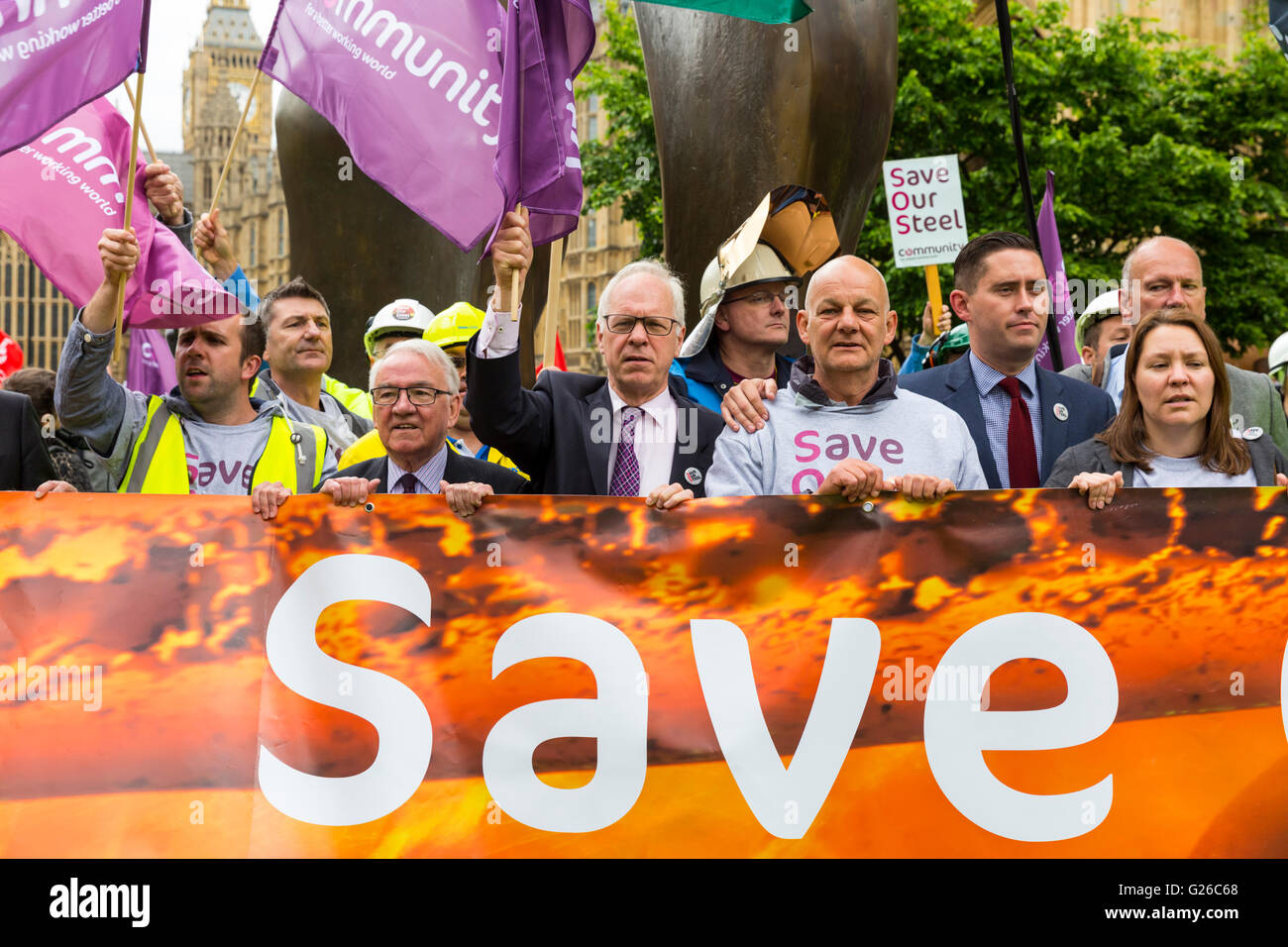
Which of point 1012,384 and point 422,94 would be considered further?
point 422,94

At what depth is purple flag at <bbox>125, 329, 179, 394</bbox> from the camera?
309 inches

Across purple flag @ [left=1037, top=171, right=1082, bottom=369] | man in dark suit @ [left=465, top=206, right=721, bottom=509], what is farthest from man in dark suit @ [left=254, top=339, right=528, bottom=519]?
purple flag @ [left=1037, top=171, right=1082, bottom=369]

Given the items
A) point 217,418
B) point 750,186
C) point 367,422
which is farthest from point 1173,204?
point 217,418

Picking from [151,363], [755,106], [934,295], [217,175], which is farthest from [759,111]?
[217,175]

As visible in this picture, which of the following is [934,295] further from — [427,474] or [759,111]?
[427,474]

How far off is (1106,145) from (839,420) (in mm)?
24422

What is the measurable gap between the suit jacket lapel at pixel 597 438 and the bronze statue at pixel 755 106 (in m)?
3.43

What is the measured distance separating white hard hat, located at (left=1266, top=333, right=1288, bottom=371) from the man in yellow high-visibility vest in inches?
153

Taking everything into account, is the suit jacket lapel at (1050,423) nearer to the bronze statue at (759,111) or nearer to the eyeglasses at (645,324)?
the eyeglasses at (645,324)

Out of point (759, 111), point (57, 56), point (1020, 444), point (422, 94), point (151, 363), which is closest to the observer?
point (1020, 444)

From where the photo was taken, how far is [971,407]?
516 cm

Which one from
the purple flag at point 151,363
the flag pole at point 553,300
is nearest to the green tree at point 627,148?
the purple flag at point 151,363

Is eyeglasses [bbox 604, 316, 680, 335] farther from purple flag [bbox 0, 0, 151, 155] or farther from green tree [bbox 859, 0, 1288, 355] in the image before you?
green tree [bbox 859, 0, 1288, 355]

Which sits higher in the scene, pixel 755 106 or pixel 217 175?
pixel 217 175
